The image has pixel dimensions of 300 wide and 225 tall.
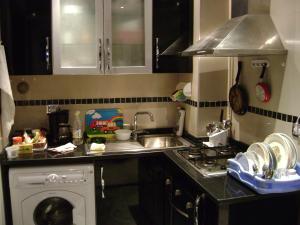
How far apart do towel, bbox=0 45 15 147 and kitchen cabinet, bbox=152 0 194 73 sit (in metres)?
1.10

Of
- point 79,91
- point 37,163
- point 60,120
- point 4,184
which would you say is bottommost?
Result: point 4,184

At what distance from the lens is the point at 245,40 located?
180 cm

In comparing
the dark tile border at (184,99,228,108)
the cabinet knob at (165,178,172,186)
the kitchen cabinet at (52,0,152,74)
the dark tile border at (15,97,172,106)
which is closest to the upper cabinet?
the kitchen cabinet at (52,0,152,74)

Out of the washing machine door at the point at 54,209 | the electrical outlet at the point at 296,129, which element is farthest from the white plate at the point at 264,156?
the washing machine door at the point at 54,209

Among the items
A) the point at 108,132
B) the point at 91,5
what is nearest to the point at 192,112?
A: the point at 108,132

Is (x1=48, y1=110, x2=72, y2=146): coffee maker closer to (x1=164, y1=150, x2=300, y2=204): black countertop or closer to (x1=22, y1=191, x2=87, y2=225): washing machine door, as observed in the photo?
(x1=22, y1=191, x2=87, y2=225): washing machine door

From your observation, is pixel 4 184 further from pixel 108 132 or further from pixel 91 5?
pixel 91 5

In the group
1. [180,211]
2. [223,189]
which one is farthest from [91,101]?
[223,189]

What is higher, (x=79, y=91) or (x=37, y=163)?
(x=79, y=91)

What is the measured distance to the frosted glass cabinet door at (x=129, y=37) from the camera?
2.52 m

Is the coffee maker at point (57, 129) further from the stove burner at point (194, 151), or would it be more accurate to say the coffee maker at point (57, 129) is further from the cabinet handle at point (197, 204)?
the cabinet handle at point (197, 204)

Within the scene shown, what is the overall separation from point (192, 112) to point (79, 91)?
1.01 meters

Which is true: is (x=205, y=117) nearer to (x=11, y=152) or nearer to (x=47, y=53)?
(x=47, y=53)

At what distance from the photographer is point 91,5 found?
2477 millimetres
